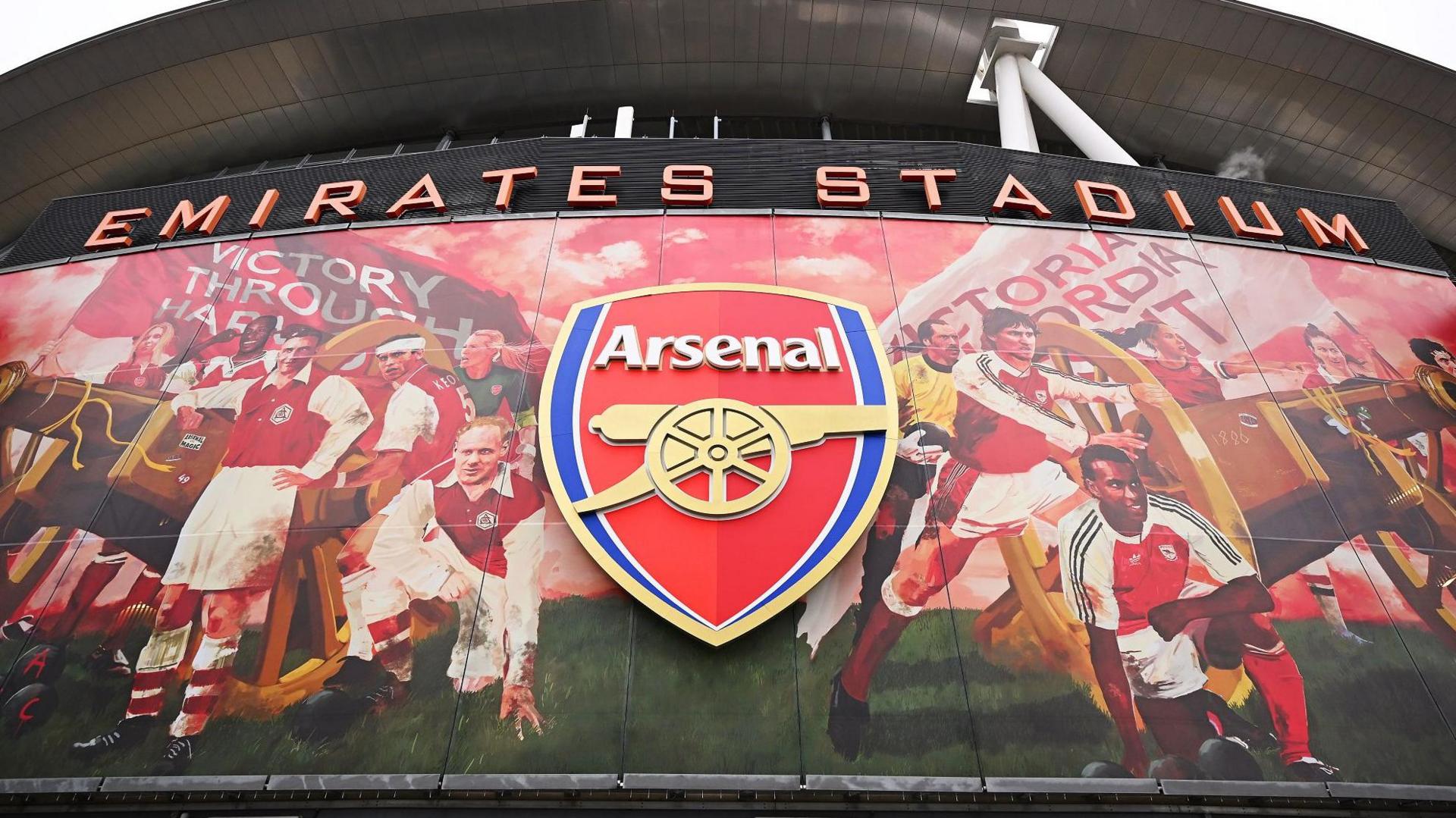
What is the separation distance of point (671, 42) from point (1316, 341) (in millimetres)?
15415

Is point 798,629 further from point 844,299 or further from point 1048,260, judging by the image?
point 1048,260

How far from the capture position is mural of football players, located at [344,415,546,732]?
30.4 feet

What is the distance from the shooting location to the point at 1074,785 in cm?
857

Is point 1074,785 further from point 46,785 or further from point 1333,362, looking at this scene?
point 46,785

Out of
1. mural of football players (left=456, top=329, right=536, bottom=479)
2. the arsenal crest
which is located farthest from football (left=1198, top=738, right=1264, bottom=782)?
mural of football players (left=456, top=329, right=536, bottom=479)

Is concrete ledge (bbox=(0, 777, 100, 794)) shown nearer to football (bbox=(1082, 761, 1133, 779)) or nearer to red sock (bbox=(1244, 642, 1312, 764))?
football (bbox=(1082, 761, 1133, 779))

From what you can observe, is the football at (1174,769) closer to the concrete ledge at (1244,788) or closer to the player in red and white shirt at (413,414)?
the concrete ledge at (1244,788)

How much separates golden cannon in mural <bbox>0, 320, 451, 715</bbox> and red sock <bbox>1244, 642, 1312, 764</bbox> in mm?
9170

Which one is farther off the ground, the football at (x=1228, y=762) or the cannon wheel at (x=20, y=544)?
the cannon wheel at (x=20, y=544)

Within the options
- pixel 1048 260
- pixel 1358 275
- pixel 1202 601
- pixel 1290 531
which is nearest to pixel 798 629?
pixel 1202 601

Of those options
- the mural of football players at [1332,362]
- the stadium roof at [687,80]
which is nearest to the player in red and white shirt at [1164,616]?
the mural of football players at [1332,362]

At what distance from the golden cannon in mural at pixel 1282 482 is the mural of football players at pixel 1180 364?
0.54 feet

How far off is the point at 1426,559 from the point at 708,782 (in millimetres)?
9245

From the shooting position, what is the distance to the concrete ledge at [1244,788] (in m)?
8.53
